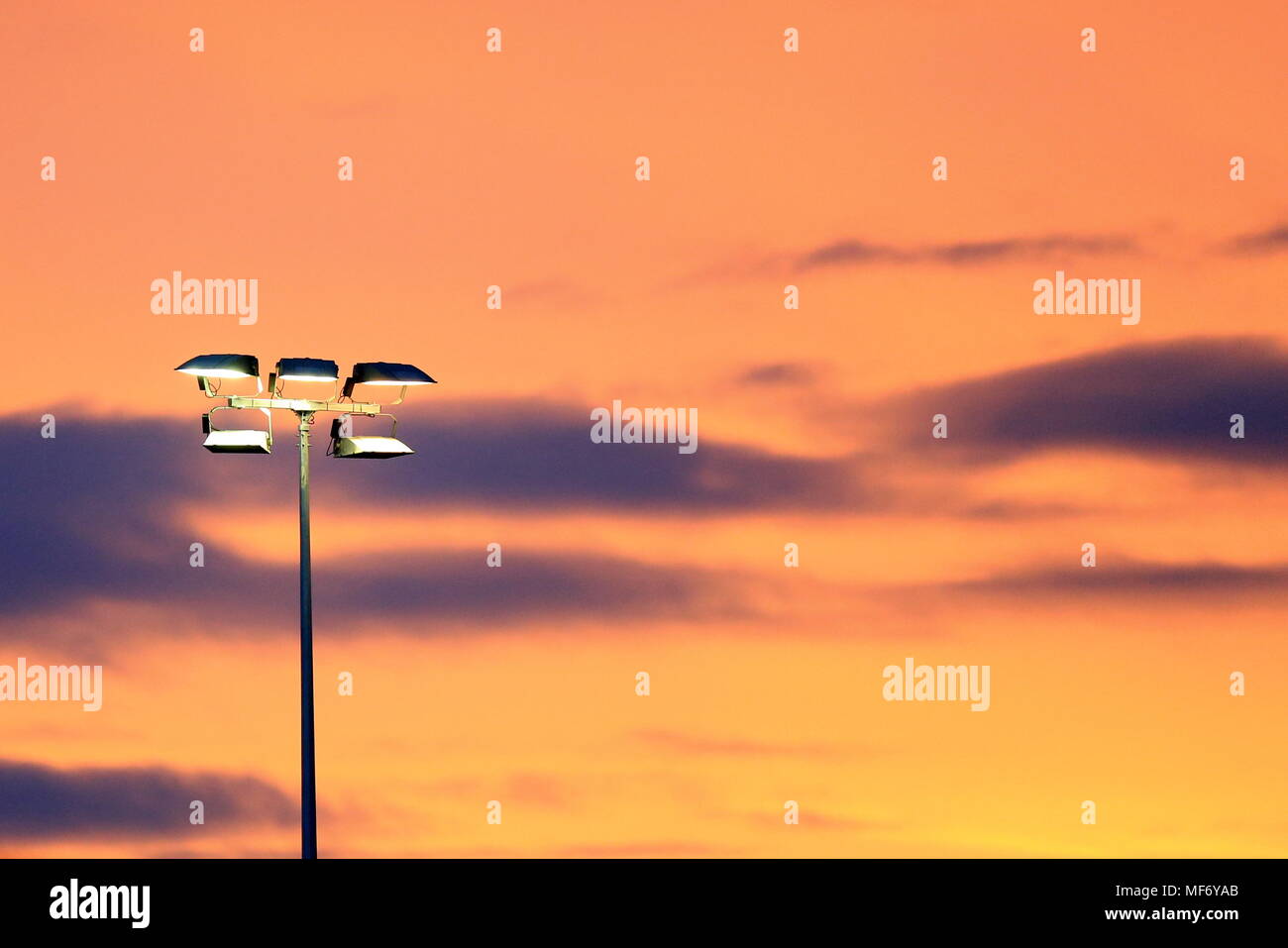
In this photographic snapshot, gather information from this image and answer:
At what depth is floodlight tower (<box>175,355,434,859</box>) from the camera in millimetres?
19766

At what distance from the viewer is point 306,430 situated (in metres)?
20.5

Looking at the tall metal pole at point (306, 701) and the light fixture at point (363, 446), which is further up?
the light fixture at point (363, 446)

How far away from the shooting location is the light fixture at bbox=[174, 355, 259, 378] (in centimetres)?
1975

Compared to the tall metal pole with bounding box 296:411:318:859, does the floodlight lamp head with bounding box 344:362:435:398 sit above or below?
above

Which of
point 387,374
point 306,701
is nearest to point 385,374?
point 387,374

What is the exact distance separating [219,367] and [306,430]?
1151 mm

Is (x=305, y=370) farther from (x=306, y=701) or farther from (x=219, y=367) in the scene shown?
(x=306, y=701)

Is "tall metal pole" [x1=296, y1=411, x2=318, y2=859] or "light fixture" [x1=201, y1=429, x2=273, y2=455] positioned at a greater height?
"light fixture" [x1=201, y1=429, x2=273, y2=455]

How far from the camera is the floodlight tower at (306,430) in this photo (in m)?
19.8
